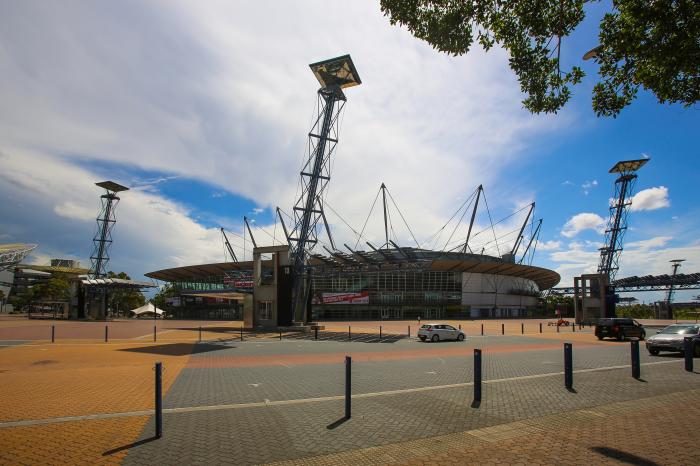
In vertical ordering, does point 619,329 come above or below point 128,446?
below

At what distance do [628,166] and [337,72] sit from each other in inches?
3446

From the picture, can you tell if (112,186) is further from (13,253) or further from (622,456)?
(622,456)

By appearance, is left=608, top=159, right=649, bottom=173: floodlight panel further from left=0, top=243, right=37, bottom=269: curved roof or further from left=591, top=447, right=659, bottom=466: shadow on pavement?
left=0, top=243, right=37, bottom=269: curved roof

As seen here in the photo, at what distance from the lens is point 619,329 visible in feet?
93.6

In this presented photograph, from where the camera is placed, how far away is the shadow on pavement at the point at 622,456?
568 cm

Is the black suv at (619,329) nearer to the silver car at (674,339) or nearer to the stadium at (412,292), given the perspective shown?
the silver car at (674,339)

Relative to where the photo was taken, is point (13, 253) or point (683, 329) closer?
point (683, 329)

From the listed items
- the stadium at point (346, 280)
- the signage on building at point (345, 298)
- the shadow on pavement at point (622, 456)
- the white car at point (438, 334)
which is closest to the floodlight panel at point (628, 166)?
the stadium at point (346, 280)

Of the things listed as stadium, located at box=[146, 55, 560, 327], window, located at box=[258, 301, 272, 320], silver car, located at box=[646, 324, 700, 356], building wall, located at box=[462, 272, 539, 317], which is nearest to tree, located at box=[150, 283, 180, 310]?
stadium, located at box=[146, 55, 560, 327]

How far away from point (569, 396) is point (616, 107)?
6.86 meters

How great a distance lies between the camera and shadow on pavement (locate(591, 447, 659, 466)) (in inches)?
224

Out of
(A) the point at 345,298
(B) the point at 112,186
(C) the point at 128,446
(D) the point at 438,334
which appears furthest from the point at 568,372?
(B) the point at 112,186

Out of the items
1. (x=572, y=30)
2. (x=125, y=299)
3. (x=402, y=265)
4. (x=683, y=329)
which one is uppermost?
(x=572, y=30)

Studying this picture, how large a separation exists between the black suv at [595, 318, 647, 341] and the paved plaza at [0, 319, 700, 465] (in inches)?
590
